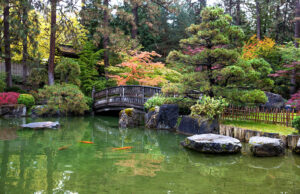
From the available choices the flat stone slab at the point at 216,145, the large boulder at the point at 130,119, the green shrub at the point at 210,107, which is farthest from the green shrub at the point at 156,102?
the flat stone slab at the point at 216,145

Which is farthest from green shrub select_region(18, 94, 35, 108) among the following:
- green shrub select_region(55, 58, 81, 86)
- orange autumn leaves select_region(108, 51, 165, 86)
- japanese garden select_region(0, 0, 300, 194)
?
orange autumn leaves select_region(108, 51, 165, 86)

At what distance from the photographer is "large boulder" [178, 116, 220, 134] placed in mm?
8719

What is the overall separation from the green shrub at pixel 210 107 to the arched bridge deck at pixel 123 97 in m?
3.64

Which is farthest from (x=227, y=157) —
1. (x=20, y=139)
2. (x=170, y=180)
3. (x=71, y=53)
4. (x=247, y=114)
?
(x=71, y=53)

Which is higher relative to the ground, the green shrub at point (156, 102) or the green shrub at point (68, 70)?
the green shrub at point (68, 70)

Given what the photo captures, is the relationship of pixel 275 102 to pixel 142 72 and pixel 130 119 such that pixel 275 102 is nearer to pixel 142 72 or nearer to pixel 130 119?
pixel 142 72

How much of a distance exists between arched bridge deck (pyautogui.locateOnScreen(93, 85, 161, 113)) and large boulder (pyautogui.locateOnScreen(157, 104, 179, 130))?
82.4 inches

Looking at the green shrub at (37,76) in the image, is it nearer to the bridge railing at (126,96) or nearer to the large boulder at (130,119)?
the bridge railing at (126,96)

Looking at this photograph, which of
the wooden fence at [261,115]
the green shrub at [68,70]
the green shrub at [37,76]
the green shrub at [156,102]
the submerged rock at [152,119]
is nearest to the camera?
the wooden fence at [261,115]

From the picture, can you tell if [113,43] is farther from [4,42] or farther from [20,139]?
[20,139]

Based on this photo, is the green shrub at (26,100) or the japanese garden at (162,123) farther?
the green shrub at (26,100)

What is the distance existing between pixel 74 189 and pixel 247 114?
681 centimetres

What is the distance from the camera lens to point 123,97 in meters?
14.6

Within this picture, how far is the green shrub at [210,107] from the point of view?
8812 mm
